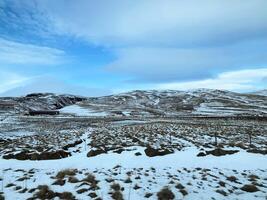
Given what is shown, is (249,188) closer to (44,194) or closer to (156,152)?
(156,152)

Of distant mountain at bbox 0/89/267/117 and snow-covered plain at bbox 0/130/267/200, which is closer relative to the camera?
snow-covered plain at bbox 0/130/267/200

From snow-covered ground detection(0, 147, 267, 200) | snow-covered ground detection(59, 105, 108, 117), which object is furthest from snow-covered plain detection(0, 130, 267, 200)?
snow-covered ground detection(59, 105, 108, 117)

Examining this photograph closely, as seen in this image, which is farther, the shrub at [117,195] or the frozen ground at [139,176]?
the frozen ground at [139,176]

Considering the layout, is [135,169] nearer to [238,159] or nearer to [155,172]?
[155,172]

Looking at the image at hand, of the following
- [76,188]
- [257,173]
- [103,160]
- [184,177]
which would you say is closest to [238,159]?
[257,173]

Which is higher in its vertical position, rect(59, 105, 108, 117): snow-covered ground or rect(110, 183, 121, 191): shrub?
rect(110, 183, 121, 191): shrub

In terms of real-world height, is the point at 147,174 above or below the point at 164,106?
above

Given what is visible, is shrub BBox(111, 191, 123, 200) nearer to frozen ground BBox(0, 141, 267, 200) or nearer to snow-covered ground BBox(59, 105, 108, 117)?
frozen ground BBox(0, 141, 267, 200)

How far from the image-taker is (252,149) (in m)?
19.2

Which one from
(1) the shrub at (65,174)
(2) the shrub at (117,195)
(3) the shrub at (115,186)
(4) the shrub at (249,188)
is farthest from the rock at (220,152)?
(2) the shrub at (117,195)

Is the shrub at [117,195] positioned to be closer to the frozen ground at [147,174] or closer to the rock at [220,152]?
the frozen ground at [147,174]

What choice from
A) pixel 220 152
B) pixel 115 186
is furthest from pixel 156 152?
pixel 115 186

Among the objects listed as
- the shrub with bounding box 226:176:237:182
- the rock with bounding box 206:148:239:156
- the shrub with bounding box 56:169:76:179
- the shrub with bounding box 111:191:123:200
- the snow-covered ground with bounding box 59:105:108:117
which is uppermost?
the shrub with bounding box 56:169:76:179

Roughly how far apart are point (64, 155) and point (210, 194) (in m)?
11.3
